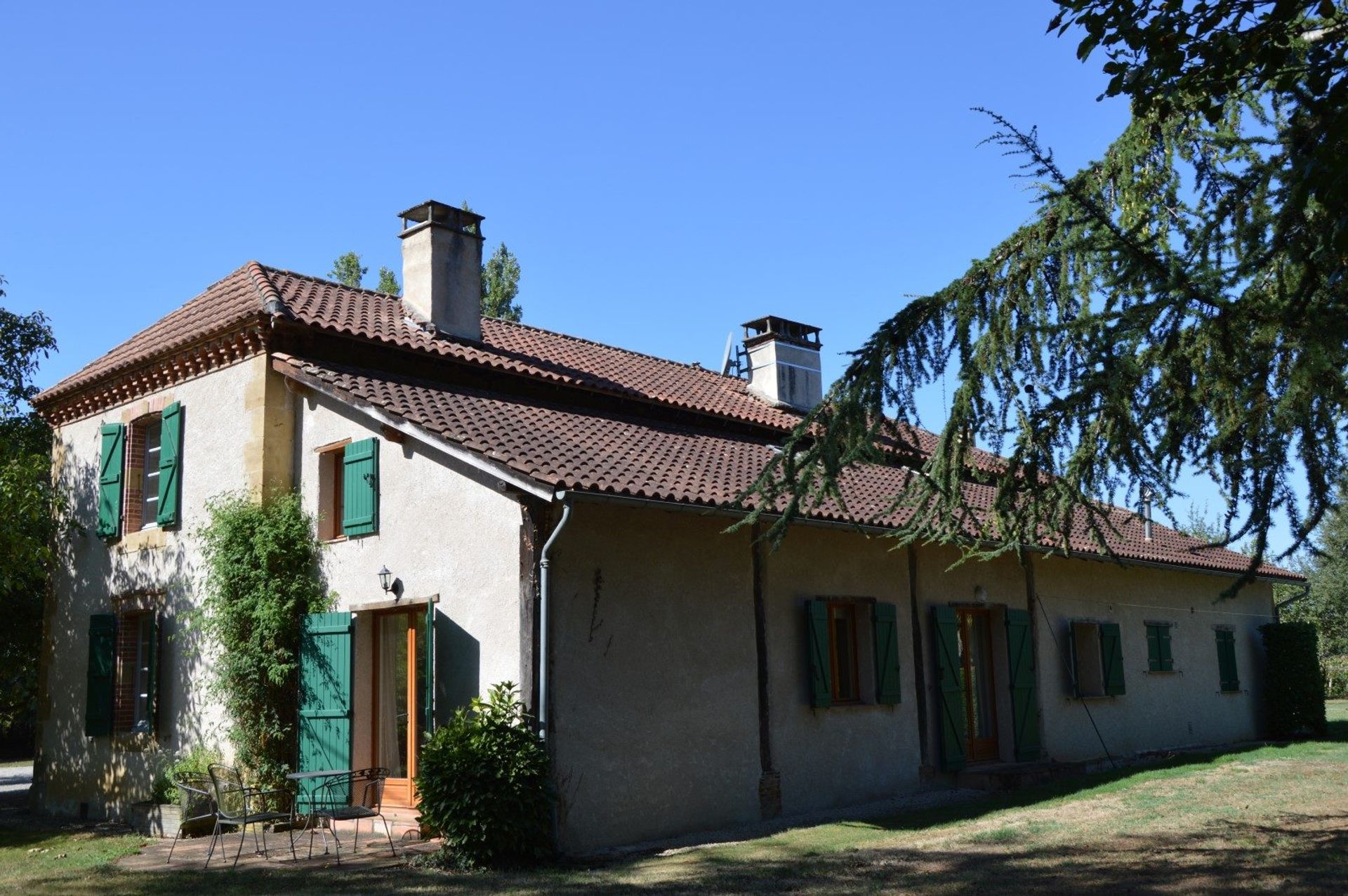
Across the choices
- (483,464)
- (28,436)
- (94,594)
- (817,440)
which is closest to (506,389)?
Result: (483,464)

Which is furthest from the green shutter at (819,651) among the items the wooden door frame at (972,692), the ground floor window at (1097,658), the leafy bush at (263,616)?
the ground floor window at (1097,658)

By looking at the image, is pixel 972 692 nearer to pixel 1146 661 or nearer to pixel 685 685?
pixel 1146 661

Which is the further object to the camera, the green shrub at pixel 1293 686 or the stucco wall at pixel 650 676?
the green shrub at pixel 1293 686

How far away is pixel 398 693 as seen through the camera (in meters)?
11.3

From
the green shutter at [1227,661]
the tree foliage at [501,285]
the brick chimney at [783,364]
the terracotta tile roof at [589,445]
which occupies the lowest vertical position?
the green shutter at [1227,661]

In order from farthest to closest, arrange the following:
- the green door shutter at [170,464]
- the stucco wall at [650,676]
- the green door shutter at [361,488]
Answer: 1. the green door shutter at [170,464]
2. the green door shutter at [361,488]
3. the stucco wall at [650,676]

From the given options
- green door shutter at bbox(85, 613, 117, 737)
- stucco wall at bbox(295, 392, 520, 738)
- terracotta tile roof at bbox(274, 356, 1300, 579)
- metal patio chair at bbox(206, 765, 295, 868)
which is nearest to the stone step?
terracotta tile roof at bbox(274, 356, 1300, 579)

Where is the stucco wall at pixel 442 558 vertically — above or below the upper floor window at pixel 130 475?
below

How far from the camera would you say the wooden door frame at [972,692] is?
14.5m

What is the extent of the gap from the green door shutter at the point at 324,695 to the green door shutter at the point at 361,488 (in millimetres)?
858

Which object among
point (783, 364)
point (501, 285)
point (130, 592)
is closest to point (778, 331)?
point (783, 364)

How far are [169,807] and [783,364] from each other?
10.3 m

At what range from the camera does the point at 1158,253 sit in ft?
24.0

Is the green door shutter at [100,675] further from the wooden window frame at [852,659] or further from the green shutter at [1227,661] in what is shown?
the green shutter at [1227,661]
